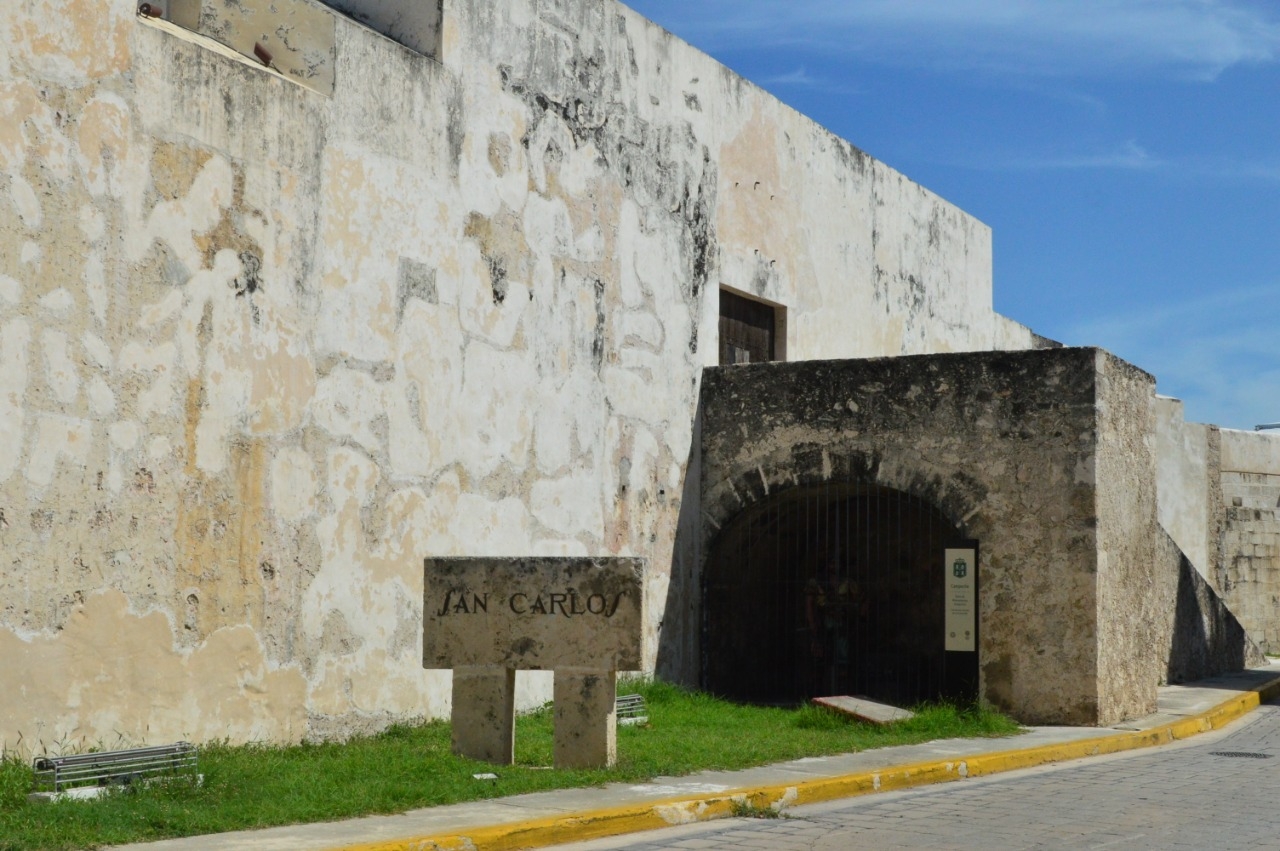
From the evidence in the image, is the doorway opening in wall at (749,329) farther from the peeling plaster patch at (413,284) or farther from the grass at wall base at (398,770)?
the peeling plaster patch at (413,284)

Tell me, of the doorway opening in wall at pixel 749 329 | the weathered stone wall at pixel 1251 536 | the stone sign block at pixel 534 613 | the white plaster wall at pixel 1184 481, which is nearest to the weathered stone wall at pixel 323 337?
the doorway opening in wall at pixel 749 329

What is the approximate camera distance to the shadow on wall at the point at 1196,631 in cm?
1661

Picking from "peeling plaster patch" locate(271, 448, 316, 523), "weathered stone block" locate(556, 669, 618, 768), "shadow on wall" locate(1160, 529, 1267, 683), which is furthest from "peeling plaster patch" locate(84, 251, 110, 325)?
"shadow on wall" locate(1160, 529, 1267, 683)

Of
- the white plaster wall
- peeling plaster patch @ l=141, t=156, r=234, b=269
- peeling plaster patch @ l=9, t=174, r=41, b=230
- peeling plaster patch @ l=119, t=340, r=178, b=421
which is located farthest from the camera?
the white plaster wall

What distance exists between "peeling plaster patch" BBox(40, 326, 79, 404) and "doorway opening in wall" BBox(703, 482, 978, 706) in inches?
270

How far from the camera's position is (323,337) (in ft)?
32.8

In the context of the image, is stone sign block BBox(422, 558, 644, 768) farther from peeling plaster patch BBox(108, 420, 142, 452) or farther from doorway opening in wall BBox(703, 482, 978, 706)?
doorway opening in wall BBox(703, 482, 978, 706)

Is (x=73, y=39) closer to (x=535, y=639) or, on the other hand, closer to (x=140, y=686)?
(x=140, y=686)

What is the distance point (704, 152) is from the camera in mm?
14461

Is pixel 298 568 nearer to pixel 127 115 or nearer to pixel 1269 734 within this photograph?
pixel 127 115

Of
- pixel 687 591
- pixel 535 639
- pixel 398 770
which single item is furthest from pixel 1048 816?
pixel 687 591

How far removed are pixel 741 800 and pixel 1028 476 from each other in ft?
17.2

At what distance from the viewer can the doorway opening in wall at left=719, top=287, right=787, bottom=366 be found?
15.1 meters

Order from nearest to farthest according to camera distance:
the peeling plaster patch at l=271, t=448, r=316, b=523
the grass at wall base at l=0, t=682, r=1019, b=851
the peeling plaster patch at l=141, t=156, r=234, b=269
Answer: the grass at wall base at l=0, t=682, r=1019, b=851 → the peeling plaster patch at l=141, t=156, r=234, b=269 → the peeling plaster patch at l=271, t=448, r=316, b=523
